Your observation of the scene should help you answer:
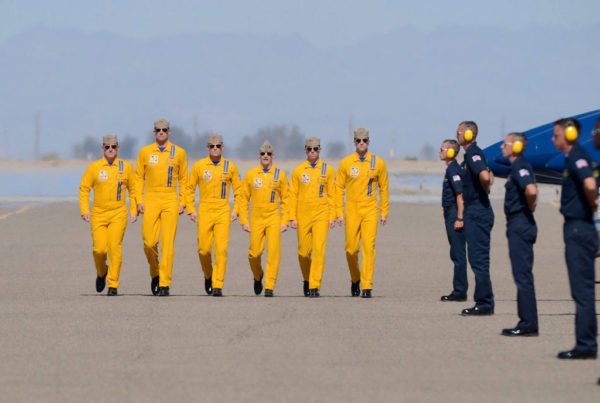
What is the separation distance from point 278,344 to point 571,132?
3265 millimetres

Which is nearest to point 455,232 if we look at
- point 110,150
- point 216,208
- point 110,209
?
point 216,208

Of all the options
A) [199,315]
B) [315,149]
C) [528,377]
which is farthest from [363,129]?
[528,377]

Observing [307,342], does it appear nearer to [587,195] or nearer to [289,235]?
[587,195]

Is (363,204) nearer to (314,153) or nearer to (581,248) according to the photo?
(314,153)

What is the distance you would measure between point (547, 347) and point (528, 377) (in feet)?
5.30

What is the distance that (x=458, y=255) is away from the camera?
15.3 m

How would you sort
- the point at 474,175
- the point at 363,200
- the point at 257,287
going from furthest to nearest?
1. the point at 257,287
2. the point at 363,200
3. the point at 474,175

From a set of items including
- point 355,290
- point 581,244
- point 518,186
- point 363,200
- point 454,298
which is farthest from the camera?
point 355,290

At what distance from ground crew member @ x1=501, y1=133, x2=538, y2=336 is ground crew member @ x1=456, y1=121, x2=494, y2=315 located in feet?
5.38

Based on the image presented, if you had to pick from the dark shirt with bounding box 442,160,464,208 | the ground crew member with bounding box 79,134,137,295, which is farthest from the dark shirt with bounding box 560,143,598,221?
the ground crew member with bounding box 79,134,137,295

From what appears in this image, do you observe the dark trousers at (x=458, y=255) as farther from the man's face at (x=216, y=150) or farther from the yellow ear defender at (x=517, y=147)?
the yellow ear defender at (x=517, y=147)

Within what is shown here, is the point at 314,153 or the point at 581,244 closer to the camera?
the point at 581,244

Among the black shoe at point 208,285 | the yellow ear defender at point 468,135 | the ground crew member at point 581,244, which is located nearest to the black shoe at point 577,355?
the ground crew member at point 581,244

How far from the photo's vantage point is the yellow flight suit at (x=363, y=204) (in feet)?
50.6
